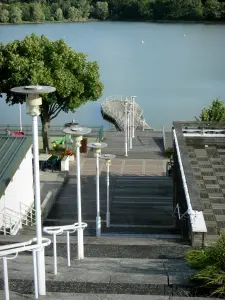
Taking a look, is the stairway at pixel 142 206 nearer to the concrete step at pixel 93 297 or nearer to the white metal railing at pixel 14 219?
the white metal railing at pixel 14 219

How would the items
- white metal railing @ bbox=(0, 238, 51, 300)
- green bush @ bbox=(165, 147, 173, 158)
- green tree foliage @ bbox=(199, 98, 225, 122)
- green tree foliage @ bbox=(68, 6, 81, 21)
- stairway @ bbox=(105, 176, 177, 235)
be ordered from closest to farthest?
1. white metal railing @ bbox=(0, 238, 51, 300)
2. stairway @ bbox=(105, 176, 177, 235)
3. green bush @ bbox=(165, 147, 173, 158)
4. green tree foliage @ bbox=(199, 98, 225, 122)
5. green tree foliage @ bbox=(68, 6, 81, 21)

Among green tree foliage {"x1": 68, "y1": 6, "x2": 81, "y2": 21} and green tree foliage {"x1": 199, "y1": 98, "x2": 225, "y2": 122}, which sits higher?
green tree foliage {"x1": 68, "y1": 6, "x2": 81, "y2": 21}

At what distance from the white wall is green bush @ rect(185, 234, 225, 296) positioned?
26.5 feet

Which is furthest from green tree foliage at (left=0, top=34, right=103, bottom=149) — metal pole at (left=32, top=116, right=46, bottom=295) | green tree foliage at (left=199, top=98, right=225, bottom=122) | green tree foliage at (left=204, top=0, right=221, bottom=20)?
green tree foliage at (left=204, top=0, right=221, bottom=20)

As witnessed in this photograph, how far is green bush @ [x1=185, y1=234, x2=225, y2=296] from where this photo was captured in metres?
6.40

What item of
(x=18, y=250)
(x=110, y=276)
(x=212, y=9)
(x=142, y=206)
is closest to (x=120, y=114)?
(x=142, y=206)

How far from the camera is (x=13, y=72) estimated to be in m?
25.2

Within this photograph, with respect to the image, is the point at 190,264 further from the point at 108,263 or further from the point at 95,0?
the point at 95,0

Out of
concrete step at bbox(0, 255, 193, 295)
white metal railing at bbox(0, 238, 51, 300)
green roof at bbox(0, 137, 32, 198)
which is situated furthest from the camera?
green roof at bbox(0, 137, 32, 198)

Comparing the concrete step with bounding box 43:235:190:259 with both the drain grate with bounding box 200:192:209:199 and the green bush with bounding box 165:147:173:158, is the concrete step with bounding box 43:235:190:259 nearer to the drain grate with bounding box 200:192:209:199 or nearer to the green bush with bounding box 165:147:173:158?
the drain grate with bounding box 200:192:209:199

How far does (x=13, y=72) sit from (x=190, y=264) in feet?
63.4

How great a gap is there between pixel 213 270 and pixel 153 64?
194 feet

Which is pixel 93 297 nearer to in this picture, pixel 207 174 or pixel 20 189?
pixel 207 174

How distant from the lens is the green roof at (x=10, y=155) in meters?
13.4
